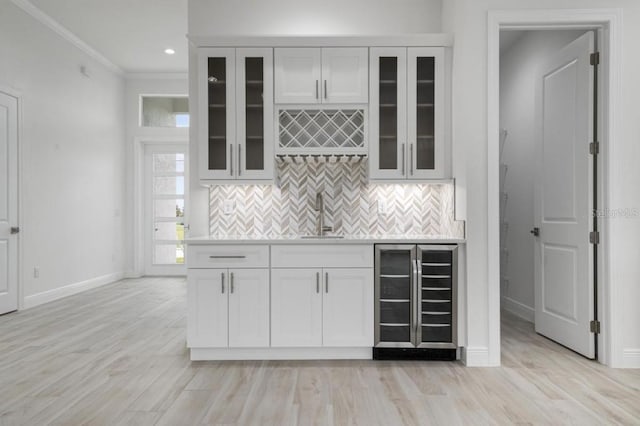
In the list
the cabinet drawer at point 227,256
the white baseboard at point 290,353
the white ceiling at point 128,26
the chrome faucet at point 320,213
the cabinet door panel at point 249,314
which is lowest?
the white baseboard at point 290,353

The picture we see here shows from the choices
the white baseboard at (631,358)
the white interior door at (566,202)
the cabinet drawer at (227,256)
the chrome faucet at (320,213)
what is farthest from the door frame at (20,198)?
the white baseboard at (631,358)

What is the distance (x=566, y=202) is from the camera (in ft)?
10.9

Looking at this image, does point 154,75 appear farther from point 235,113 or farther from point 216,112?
point 235,113

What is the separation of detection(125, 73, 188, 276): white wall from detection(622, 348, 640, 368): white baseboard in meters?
6.34

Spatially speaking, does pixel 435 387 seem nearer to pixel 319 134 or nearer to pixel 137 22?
pixel 319 134

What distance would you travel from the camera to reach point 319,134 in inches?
131

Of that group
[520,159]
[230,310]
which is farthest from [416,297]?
[520,159]

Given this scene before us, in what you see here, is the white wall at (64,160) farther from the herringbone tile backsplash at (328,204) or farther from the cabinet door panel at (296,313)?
the cabinet door panel at (296,313)

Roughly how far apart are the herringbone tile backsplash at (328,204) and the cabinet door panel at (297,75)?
0.63 metres

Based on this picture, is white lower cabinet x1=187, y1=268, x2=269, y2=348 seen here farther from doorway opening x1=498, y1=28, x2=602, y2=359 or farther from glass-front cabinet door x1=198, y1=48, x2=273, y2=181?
→ doorway opening x1=498, y1=28, x2=602, y2=359

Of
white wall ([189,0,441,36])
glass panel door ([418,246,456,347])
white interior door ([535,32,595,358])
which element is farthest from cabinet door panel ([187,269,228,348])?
white interior door ([535,32,595,358])

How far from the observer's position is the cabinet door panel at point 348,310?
3027 millimetres

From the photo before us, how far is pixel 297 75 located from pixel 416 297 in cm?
197

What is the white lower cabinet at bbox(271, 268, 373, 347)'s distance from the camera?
3.03 metres
